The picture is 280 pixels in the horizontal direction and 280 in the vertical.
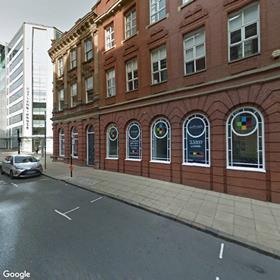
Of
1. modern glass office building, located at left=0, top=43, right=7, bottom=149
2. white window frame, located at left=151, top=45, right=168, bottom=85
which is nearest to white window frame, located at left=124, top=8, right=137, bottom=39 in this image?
white window frame, located at left=151, top=45, right=168, bottom=85

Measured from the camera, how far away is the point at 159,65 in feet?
38.7

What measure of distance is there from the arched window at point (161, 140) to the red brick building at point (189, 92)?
0.06 meters

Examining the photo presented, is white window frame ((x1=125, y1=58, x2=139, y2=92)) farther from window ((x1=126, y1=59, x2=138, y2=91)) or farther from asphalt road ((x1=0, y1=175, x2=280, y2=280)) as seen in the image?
asphalt road ((x1=0, y1=175, x2=280, y2=280))

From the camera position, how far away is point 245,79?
8234mm

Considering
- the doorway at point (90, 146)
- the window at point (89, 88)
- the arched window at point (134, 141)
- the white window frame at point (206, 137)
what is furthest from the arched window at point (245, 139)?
the window at point (89, 88)

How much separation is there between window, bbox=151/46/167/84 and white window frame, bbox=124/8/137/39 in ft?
8.51

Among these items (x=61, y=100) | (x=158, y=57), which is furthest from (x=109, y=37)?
(x=61, y=100)

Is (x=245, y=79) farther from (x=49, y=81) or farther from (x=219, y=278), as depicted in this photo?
(x=49, y=81)

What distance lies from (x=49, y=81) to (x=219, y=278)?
50.9 meters

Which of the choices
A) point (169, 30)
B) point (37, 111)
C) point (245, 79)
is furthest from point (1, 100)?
point (245, 79)

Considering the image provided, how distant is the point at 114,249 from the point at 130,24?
44.5 ft

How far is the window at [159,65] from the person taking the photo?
454 inches

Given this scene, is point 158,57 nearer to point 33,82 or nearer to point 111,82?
point 111,82

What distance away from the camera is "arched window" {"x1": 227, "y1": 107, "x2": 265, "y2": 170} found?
26.6ft
